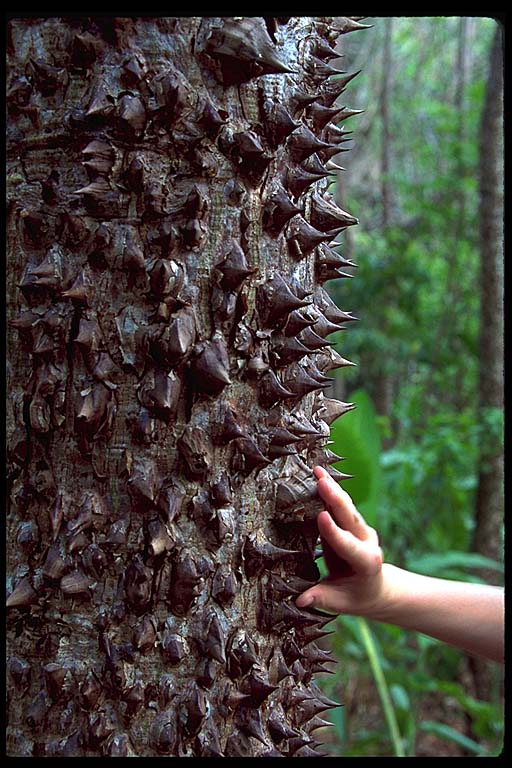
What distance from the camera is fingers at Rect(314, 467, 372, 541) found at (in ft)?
3.04

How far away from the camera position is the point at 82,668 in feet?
2.67

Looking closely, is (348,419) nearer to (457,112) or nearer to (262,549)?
(262,549)

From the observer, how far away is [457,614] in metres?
1.19

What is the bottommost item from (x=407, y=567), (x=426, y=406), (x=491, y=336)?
(x=407, y=567)

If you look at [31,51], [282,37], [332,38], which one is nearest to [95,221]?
[31,51]

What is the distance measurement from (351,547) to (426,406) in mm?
6304

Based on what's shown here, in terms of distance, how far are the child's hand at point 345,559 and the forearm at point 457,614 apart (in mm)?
103

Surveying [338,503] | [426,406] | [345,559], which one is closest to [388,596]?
[345,559]

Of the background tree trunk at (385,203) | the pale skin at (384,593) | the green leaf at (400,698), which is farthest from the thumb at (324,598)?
the background tree trunk at (385,203)

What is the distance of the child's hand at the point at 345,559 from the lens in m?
0.93

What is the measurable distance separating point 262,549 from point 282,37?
599mm

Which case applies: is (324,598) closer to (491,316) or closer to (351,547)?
(351,547)

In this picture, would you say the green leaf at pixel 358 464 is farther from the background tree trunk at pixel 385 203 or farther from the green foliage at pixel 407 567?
the background tree trunk at pixel 385 203

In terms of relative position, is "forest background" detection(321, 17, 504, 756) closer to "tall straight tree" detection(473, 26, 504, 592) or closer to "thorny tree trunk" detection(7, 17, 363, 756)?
"tall straight tree" detection(473, 26, 504, 592)
